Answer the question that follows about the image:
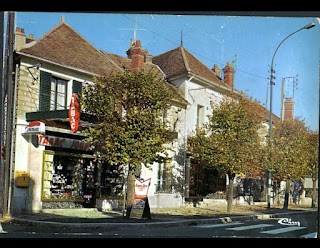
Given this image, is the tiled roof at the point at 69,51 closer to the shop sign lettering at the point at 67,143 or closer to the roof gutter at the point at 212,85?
the shop sign lettering at the point at 67,143

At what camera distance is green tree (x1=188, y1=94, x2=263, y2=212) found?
15.8 feet

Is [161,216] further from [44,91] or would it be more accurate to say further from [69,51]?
[69,51]

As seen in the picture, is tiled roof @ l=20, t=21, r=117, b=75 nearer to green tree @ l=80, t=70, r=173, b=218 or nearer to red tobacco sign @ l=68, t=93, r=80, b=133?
green tree @ l=80, t=70, r=173, b=218

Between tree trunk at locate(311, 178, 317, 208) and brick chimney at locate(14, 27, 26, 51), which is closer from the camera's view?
brick chimney at locate(14, 27, 26, 51)

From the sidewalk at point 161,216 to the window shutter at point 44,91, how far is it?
34.8 inches

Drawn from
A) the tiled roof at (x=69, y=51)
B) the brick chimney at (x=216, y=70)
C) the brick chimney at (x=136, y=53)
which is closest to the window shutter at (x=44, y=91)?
the tiled roof at (x=69, y=51)

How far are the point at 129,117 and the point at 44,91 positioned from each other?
0.76 metres

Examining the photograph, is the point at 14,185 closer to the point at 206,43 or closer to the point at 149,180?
the point at 149,180

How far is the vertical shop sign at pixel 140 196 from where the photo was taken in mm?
4642

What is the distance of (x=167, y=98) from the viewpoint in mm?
4891

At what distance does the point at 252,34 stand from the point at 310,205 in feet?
4.96

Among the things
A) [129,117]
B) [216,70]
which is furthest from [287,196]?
[129,117]

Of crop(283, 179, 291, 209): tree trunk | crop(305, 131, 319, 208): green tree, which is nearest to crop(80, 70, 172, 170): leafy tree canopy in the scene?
crop(283, 179, 291, 209): tree trunk

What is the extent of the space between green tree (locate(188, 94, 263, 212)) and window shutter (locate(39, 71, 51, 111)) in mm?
1279
